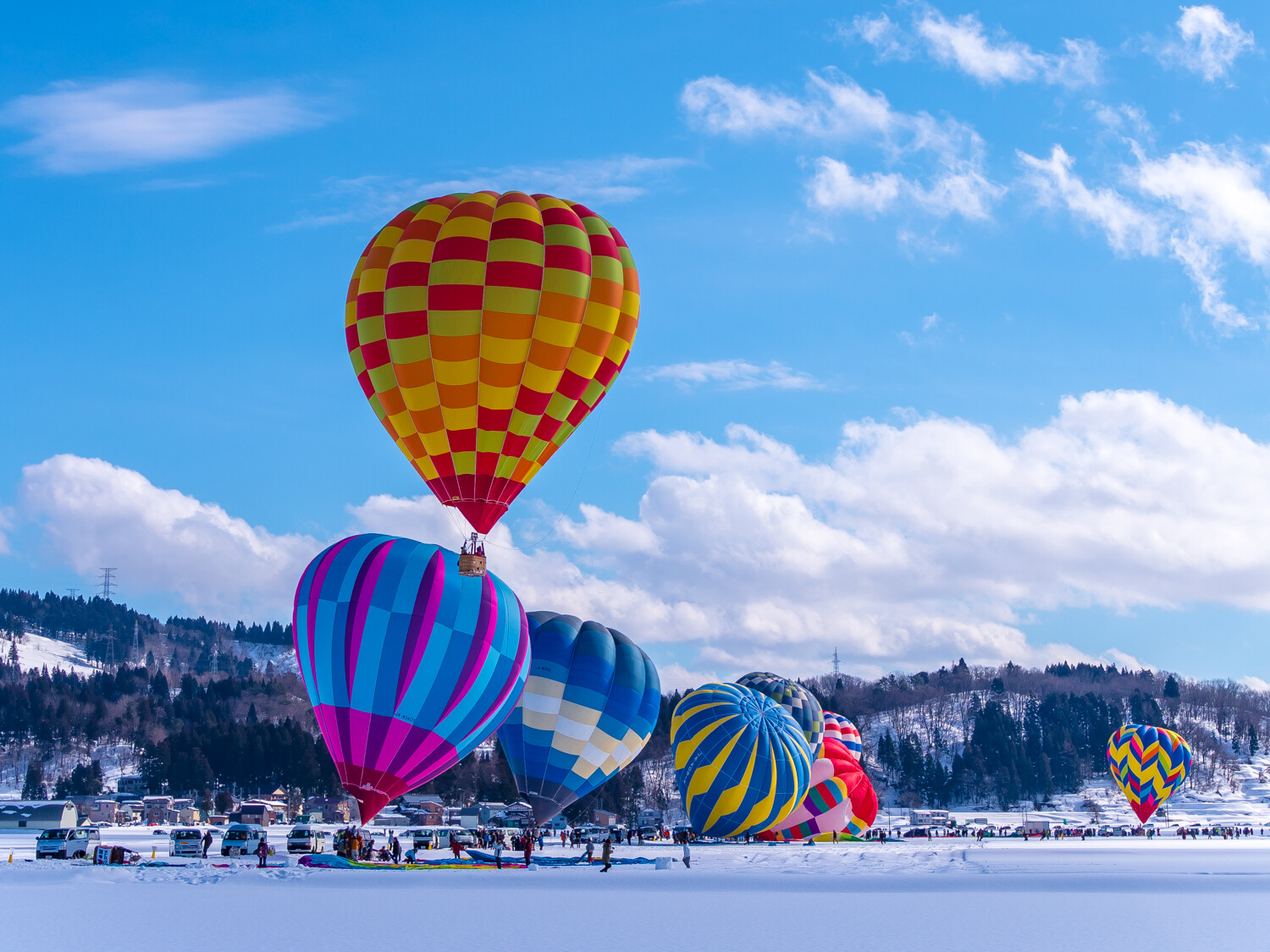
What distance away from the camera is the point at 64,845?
3269 cm

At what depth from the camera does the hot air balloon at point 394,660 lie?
89.7 ft

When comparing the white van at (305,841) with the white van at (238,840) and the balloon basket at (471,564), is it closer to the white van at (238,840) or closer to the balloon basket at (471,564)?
the white van at (238,840)

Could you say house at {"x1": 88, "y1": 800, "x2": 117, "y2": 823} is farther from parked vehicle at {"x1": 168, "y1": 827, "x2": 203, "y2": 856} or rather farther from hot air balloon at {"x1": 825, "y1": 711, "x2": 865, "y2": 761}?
parked vehicle at {"x1": 168, "y1": 827, "x2": 203, "y2": 856}

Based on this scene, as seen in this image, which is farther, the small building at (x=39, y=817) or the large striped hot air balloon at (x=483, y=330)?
the small building at (x=39, y=817)

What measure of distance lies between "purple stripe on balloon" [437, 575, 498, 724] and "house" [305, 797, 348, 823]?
51757 mm

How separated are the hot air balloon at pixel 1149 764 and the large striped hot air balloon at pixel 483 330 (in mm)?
55449

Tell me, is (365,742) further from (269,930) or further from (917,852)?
(917,852)

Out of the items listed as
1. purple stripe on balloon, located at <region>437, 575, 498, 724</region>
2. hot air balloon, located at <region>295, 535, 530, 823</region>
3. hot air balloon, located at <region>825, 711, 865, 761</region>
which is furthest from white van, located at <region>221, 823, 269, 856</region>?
hot air balloon, located at <region>825, 711, 865, 761</region>

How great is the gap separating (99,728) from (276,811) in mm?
79987

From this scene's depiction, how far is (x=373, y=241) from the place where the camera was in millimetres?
30062

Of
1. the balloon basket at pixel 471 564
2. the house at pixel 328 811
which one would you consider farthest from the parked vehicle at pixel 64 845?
the house at pixel 328 811

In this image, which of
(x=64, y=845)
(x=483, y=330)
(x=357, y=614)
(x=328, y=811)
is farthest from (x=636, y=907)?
(x=328, y=811)

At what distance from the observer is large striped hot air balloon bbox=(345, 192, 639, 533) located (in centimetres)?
2880

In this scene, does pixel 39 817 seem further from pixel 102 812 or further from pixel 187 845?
pixel 187 845
